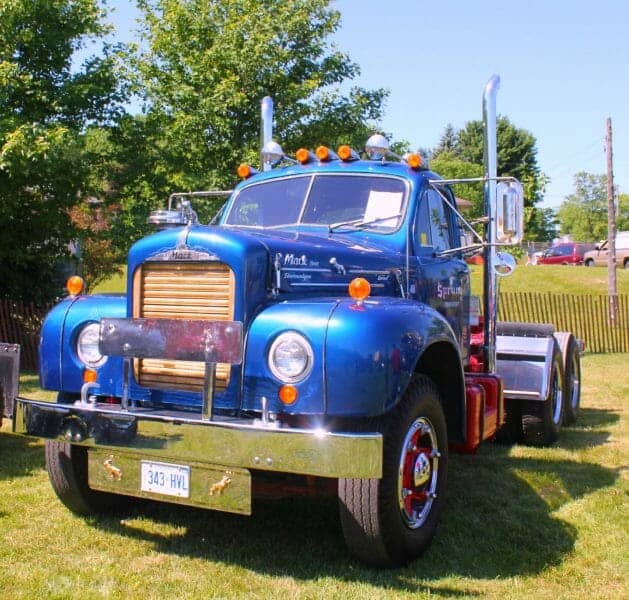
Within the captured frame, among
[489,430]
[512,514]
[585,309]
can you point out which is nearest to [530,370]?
[489,430]

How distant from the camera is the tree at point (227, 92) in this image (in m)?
12.5

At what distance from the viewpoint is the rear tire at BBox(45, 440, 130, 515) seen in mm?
4312

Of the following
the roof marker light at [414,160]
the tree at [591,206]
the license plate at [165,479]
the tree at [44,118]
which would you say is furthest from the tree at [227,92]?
the tree at [591,206]

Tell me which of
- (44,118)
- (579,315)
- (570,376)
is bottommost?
(570,376)

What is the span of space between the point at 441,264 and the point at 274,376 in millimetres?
2111

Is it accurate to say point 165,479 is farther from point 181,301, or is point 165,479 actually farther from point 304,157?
point 304,157

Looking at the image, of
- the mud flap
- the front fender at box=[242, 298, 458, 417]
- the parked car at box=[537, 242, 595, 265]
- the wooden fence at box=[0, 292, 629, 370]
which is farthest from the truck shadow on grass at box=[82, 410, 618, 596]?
the parked car at box=[537, 242, 595, 265]

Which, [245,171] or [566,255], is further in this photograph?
[566,255]

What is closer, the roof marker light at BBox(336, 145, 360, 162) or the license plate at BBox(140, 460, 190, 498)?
the license plate at BBox(140, 460, 190, 498)

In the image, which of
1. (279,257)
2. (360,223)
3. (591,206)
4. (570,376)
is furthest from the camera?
(591,206)

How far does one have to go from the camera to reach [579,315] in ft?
53.5

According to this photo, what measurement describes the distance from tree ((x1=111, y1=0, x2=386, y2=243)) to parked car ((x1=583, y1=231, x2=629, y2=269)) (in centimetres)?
2744

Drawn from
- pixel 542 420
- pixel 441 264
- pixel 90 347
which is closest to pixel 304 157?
pixel 441 264

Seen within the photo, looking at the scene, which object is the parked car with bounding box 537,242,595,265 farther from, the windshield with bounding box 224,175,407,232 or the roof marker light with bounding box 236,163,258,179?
the windshield with bounding box 224,175,407,232
